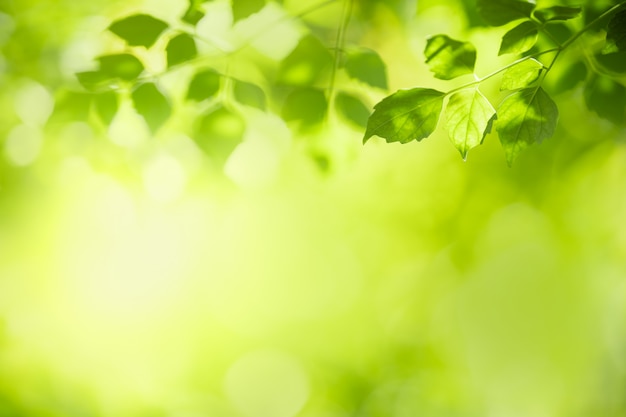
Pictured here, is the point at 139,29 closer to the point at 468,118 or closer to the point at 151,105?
the point at 151,105

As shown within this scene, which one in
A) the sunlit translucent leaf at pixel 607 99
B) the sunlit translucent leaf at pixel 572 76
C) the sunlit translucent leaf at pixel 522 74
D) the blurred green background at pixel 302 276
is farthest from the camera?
the blurred green background at pixel 302 276

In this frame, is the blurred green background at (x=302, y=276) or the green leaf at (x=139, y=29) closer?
the green leaf at (x=139, y=29)

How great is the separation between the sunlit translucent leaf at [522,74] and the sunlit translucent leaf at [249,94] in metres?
0.37

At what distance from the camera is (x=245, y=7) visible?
0.64 meters

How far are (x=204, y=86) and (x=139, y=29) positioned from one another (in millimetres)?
110

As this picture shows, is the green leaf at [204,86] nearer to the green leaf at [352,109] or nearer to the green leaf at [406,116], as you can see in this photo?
the green leaf at [352,109]

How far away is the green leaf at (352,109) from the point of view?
2.58 ft

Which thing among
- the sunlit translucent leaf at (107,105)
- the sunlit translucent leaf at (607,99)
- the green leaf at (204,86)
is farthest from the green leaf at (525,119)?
the sunlit translucent leaf at (107,105)

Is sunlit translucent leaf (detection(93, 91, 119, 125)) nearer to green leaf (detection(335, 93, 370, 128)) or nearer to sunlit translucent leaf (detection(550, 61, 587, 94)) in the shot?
green leaf (detection(335, 93, 370, 128))

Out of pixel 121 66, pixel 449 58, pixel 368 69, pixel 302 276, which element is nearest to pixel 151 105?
pixel 121 66

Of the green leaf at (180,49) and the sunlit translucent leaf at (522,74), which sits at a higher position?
the green leaf at (180,49)

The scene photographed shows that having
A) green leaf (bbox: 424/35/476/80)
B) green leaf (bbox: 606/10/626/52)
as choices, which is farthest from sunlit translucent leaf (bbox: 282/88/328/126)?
green leaf (bbox: 606/10/626/52)

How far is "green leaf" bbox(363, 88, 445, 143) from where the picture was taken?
0.47 meters

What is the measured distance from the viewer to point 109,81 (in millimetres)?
725
